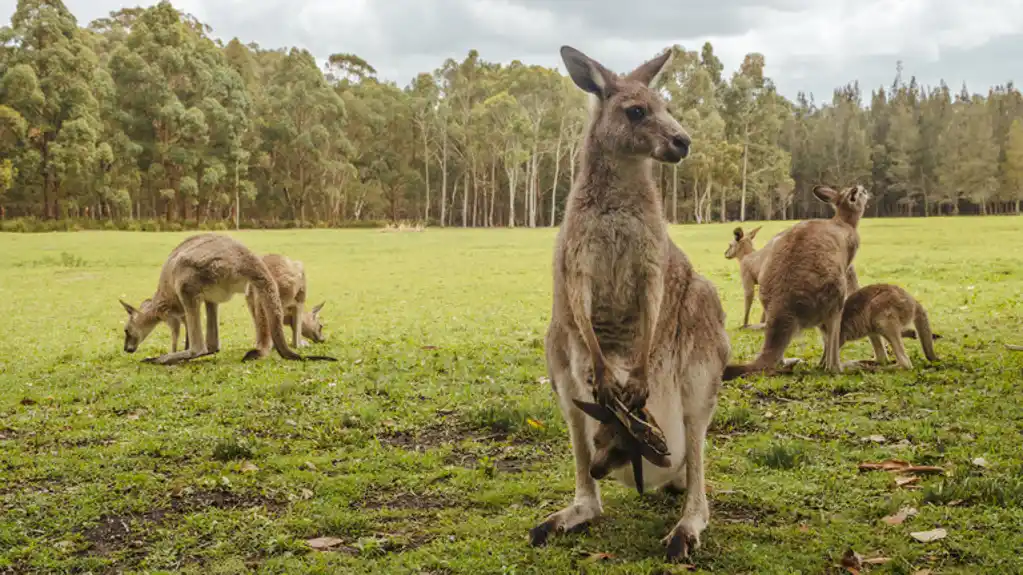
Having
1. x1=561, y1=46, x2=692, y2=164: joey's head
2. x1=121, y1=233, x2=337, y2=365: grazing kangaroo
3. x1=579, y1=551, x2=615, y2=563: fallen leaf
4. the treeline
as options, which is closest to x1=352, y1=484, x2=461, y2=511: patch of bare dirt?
x1=579, y1=551, x2=615, y2=563: fallen leaf

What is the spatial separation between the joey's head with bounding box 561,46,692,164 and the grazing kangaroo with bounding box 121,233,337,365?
4.92m

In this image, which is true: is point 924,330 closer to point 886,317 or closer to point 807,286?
point 886,317

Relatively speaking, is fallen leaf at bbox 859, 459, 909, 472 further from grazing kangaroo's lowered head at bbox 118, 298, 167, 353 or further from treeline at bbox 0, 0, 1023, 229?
treeline at bbox 0, 0, 1023, 229

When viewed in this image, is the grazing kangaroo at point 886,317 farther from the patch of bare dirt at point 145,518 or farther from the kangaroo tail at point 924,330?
the patch of bare dirt at point 145,518

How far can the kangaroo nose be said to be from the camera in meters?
3.24

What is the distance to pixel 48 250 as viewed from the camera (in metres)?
23.8

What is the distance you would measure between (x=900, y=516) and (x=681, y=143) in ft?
6.12

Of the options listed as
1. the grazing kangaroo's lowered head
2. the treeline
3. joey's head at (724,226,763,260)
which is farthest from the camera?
the treeline

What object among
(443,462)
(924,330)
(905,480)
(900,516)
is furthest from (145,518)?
(924,330)

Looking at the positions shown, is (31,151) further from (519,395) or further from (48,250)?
(519,395)

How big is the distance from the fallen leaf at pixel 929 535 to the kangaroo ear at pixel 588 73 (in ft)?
7.13

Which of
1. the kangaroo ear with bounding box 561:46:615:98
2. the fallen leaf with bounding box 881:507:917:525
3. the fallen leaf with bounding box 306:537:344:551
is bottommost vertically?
the fallen leaf with bounding box 306:537:344:551

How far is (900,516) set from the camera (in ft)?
11.7

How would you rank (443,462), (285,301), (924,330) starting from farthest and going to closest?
(285,301) → (924,330) → (443,462)
